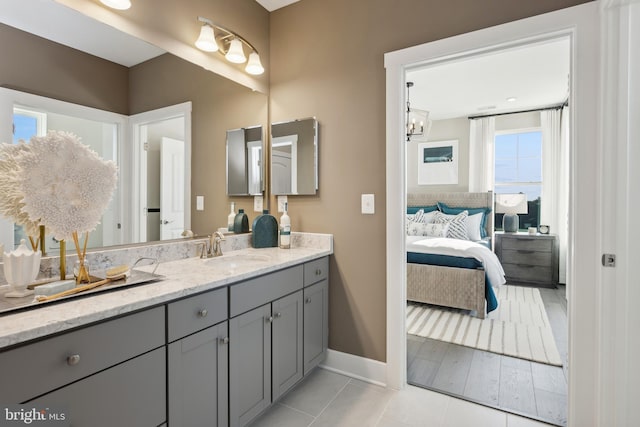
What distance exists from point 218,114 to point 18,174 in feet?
4.22

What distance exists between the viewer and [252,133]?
242 centimetres

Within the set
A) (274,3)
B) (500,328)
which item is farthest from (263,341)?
(500,328)

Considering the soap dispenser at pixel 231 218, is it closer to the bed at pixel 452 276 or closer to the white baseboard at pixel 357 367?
the white baseboard at pixel 357 367

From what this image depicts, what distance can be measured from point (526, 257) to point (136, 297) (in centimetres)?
504

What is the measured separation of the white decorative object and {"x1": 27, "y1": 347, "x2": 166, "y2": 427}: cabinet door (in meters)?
0.38

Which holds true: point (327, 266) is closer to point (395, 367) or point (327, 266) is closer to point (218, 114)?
point (395, 367)

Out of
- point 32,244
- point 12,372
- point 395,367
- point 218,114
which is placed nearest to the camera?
point 12,372

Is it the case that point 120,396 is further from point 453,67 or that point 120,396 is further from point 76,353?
point 453,67

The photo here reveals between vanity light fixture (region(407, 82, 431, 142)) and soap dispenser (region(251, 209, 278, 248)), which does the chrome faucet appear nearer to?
soap dispenser (region(251, 209, 278, 248))

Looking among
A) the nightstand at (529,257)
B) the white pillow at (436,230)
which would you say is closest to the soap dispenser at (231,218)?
the white pillow at (436,230)

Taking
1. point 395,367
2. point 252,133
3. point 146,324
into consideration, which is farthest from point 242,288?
point 252,133

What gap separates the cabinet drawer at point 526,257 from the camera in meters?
4.48

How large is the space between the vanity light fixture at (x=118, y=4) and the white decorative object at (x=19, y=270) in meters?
1.17

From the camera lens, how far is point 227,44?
2.13 metres
